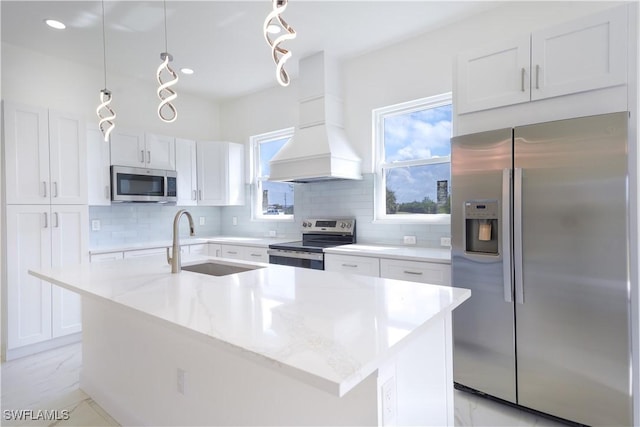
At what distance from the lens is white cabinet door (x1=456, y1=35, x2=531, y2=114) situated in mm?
2293

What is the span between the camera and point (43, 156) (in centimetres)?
323

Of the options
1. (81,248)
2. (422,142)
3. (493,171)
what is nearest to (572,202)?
(493,171)

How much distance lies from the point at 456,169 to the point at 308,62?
86.2 inches

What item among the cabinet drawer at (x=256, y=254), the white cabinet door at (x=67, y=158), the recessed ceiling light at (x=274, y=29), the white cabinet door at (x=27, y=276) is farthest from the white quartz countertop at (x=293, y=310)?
the recessed ceiling light at (x=274, y=29)

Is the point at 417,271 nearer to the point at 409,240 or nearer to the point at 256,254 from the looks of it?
the point at 409,240

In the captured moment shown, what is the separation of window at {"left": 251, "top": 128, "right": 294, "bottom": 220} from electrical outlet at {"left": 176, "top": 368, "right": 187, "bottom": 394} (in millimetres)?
3024

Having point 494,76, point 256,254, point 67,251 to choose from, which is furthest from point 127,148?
point 494,76

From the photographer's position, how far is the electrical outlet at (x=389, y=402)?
107 cm

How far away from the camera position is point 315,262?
3426mm

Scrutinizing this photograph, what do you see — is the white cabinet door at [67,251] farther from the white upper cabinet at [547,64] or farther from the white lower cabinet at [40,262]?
the white upper cabinet at [547,64]

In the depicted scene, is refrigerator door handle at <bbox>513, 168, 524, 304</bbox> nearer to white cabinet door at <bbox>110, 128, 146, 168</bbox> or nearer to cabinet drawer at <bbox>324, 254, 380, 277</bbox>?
cabinet drawer at <bbox>324, 254, 380, 277</bbox>

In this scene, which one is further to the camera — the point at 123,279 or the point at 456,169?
the point at 456,169

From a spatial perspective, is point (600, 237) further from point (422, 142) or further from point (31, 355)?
point (31, 355)

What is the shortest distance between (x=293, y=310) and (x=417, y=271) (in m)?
1.72
